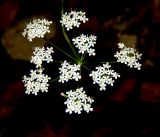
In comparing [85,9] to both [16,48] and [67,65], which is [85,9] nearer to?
[16,48]

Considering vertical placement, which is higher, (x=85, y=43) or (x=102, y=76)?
(x=85, y=43)

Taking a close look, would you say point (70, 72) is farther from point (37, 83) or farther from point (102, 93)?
point (102, 93)

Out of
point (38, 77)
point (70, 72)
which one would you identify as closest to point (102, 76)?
point (70, 72)

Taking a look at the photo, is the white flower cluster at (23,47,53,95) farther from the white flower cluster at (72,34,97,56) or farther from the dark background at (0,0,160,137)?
the dark background at (0,0,160,137)

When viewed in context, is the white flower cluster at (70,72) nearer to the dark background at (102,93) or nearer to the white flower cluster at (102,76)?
the white flower cluster at (102,76)

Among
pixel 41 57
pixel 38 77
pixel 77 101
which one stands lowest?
pixel 77 101

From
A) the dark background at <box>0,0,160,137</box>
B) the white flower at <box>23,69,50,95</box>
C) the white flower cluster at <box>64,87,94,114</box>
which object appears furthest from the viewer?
the dark background at <box>0,0,160,137</box>

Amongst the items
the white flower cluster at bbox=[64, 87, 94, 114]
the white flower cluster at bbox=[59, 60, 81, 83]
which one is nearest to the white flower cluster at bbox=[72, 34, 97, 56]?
the white flower cluster at bbox=[59, 60, 81, 83]

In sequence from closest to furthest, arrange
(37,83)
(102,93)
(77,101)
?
(77,101)
(37,83)
(102,93)
